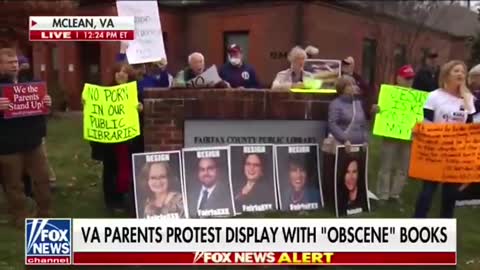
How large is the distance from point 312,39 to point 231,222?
1927cm

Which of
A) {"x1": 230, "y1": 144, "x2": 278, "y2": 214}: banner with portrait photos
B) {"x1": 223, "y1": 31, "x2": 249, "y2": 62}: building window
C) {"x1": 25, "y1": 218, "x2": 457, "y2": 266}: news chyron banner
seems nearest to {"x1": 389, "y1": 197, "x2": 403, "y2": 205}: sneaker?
{"x1": 230, "y1": 144, "x2": 278, "y2": 214}: banner with portrait photos

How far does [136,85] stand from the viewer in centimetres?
746

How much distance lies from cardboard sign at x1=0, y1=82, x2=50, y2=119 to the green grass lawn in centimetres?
119

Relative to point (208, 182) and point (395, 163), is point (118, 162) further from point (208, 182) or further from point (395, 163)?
point (395, 163)

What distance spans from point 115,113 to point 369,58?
20.1 m

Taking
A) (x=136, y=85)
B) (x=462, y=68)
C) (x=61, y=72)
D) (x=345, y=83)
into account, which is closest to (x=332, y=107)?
(x=345, y=83)

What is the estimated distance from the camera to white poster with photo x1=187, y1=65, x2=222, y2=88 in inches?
298

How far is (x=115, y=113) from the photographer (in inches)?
290

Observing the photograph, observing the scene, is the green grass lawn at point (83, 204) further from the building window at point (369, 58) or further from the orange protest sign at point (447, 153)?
the building window at point (369, 58)

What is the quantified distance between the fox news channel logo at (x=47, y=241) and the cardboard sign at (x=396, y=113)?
14.4 ft

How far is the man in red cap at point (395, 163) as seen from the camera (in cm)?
816

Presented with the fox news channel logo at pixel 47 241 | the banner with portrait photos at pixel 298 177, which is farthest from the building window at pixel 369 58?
the fox news channel logo at pixel 47 241

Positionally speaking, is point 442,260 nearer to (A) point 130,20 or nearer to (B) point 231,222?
(B) point 231,222

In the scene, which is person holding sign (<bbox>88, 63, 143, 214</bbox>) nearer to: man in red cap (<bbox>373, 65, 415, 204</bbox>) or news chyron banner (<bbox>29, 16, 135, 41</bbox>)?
news chyron banner (<bbox>29, 16, 135, 41</bbox>)
